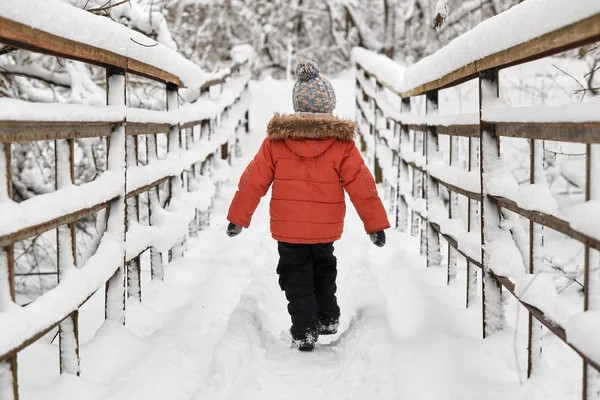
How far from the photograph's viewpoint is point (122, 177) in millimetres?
2779

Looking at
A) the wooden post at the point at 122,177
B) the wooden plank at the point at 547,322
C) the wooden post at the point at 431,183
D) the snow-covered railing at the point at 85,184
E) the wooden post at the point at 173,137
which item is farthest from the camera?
the wooden post at the point at 173,137

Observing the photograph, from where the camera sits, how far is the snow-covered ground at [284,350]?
228cm

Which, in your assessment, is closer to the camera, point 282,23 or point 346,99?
point 346,99

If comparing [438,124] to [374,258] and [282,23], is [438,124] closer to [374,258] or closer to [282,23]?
[374,258]

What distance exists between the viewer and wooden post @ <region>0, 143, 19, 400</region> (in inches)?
66.0

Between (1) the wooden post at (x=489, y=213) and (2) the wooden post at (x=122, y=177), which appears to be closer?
(1) the wooden post at (x=489, y=213)

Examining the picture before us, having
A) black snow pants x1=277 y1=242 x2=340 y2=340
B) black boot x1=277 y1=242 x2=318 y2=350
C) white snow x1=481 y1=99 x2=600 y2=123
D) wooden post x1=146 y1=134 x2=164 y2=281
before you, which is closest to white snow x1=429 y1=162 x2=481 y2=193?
white snow x1=481 y1=99 x2=600 y2=123

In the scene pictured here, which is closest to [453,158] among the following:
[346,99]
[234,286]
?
[234,286]

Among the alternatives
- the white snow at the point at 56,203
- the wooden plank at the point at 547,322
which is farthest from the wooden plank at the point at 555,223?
the white snow at the point at 56,203

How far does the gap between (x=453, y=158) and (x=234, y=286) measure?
5.39 feet

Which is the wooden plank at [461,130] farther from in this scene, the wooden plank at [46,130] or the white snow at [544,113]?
the wooden plank at [46,130]

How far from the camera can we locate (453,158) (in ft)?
11.6

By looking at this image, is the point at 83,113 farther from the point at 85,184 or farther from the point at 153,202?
the point at 153,202

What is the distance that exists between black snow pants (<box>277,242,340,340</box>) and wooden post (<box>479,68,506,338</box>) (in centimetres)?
92
